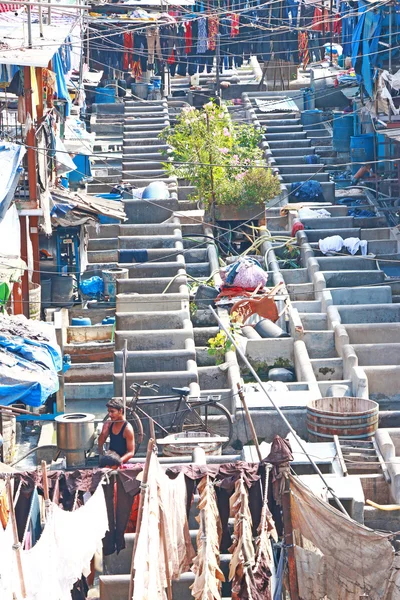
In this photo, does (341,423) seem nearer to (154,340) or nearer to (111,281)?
(154,340)

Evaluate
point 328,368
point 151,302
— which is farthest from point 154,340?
point 328,368

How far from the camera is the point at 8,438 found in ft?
69.5

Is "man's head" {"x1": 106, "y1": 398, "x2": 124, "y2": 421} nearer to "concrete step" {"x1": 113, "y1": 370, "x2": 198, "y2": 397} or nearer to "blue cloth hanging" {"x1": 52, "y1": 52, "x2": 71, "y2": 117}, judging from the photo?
"concrete step" {"x1": 113, "y1": 370, "x2": 198, "y2": 397}

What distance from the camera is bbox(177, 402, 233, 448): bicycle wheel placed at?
2120cm

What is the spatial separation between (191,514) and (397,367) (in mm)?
6847

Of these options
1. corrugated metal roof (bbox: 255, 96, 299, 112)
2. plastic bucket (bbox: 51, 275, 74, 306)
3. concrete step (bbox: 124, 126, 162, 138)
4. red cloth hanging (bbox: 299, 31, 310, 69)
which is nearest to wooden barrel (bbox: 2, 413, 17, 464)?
plastic bucket (bbox: 51, 275, 74, 306)

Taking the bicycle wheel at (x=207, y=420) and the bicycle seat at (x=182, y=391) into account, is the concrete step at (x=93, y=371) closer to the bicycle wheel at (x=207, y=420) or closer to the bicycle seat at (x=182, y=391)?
the bicycle wheel at (x=207, y=420)

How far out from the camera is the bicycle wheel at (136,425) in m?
20.6

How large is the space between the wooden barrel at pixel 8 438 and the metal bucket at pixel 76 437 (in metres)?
0.95

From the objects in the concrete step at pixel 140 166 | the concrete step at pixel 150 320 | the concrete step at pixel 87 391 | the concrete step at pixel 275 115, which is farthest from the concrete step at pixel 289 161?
the concrete step at pixel 87 391

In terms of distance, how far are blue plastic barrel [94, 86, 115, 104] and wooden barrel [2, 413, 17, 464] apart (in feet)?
72.2

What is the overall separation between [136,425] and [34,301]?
521 centimetres

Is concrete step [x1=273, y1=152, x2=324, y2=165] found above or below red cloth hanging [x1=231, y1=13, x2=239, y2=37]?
below

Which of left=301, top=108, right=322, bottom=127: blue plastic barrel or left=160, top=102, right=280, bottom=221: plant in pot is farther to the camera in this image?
left=301, top=108, right=322, bottom=127: blue plastic barrel
